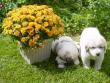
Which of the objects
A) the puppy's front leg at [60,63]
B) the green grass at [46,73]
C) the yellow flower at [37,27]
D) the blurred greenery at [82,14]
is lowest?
the green grass at [46,73]

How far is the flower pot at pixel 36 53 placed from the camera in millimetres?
6906

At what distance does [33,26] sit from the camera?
6.69 metres

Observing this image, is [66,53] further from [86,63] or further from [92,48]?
[92,48]

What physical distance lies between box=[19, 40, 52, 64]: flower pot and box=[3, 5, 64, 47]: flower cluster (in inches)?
8.5

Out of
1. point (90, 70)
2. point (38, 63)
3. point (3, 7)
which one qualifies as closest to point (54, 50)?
point (38, 63)

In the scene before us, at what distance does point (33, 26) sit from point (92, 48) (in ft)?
3.87

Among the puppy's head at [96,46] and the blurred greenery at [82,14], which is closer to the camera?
the puppy's head at [96,46]

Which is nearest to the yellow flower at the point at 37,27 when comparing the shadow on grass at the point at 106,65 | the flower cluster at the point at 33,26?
the flower cluster at the point at 33,26

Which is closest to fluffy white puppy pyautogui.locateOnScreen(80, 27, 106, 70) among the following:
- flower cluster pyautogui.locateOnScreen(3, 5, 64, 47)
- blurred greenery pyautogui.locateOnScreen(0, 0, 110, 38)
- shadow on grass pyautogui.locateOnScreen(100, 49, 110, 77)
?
shadow on grass pyautogui.locateOnScreen(100, 49, 110, 77)

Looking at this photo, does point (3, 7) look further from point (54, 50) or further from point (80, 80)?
point (80, 80)

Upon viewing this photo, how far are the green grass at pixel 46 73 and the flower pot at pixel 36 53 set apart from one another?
0.10 meters

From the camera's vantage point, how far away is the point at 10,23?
22.2ft

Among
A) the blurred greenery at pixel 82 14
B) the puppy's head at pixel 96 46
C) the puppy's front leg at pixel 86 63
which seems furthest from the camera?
the blurred greenery at pixel 82 14

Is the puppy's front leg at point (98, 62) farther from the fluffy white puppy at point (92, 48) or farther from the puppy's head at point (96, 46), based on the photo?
the puppy's head at point (96, 46)
